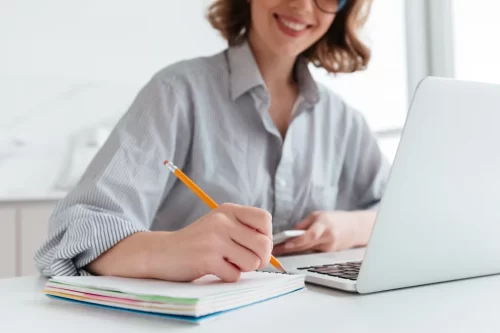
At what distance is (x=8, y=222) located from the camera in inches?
73.0

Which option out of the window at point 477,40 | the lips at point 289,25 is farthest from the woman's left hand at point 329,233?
the window at point 477,40

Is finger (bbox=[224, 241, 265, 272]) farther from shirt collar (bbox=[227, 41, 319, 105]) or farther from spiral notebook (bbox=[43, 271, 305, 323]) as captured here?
shirt collar (bbox=[227, 41, 319, 105])

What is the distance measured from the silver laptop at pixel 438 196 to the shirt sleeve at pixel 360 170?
64cm

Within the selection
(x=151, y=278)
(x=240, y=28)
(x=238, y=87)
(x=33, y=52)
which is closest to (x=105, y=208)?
(x=151, y=278)

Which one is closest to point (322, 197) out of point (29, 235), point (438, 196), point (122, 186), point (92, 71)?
point (122, 186)

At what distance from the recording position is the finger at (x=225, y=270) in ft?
1.83

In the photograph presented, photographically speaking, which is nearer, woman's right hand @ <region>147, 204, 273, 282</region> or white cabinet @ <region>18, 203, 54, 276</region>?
woman's right hand @ <region>147, 204, 273, 282</region>

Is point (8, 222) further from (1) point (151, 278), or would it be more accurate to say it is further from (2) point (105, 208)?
(1) point (151, 278)

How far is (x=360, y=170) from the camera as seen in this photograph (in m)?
1.28

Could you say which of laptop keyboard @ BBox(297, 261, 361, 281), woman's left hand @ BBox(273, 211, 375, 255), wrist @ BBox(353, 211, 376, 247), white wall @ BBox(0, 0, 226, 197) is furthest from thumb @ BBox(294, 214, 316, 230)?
white wall @ BBox(0, 0, 226, 197)

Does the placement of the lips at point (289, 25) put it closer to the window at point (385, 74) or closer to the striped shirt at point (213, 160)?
the striped shirt at point (213, 160)

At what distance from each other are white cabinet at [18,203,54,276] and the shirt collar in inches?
42.1

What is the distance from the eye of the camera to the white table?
1.42 feet

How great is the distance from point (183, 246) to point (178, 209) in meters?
0.45
